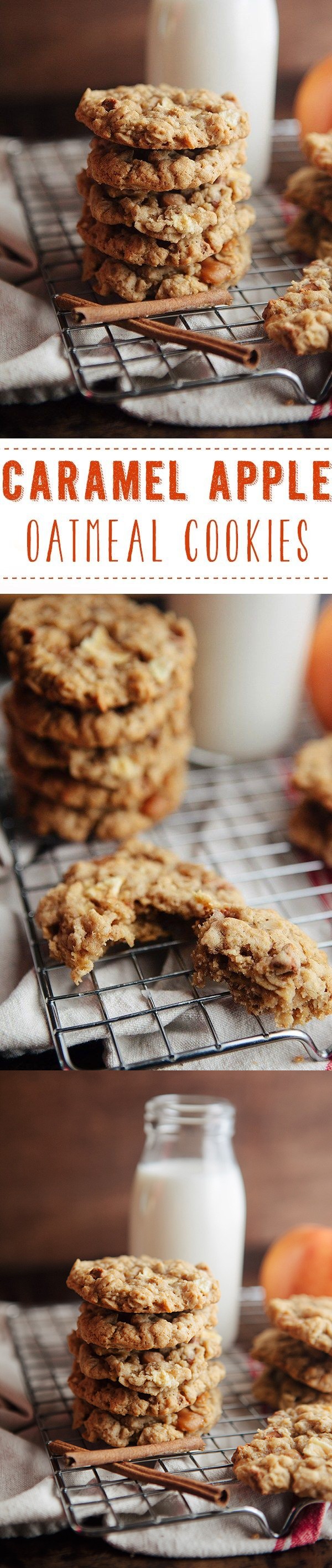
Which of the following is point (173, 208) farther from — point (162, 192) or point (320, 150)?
point (320, 150)

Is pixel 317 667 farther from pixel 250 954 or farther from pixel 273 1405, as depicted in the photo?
pixel 273 1405

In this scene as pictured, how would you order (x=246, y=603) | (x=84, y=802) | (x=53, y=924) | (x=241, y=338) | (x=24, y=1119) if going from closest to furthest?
(x=241, y=338)
(x=53, y=924)
(x=84, y=802)
(x=246, y=603)
(x=24, y=1119)

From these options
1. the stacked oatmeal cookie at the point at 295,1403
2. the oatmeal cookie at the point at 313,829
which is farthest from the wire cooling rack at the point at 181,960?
the stacked oatmeal cookie at the point at 295,1403

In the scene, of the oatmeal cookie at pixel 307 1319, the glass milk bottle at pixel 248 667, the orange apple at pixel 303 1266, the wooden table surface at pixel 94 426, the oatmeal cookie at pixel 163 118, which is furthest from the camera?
the glass milk bottle at pixel 248 667

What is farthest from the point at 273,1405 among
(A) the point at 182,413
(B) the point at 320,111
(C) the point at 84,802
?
(B) the point at 320,111

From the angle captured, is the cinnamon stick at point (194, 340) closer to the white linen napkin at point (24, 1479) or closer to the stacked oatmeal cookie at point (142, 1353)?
the stacked oatmeal cookie at point (142, 1353)

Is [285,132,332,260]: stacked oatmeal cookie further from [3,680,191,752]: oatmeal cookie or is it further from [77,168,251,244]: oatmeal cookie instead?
[3,680,191,752]: oatmeal cookie
